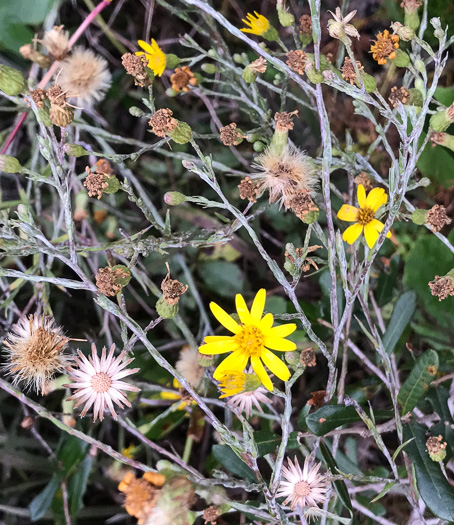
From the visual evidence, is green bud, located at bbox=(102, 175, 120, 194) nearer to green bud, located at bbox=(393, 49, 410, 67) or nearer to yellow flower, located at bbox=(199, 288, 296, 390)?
yellow flower, located at bbox=(199, 288, 296, 390)

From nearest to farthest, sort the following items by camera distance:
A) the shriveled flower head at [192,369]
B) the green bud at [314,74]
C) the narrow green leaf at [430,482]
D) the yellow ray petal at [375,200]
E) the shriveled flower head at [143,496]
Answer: the green bud at [314,74] < the narrow green leaf at [430,482] < the shriveled flower head at [143,496] < the yellow ray petal at [375,200] < the shriveled flower head at [192,369]

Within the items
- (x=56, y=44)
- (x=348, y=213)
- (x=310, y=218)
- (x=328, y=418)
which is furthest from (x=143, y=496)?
(x=56, y=44)

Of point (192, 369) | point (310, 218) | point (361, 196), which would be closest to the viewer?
point (310, 218)

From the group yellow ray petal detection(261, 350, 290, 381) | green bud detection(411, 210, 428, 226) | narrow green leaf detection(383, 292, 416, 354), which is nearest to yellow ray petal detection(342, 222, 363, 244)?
green bud detection(411, 210, 428, 226)

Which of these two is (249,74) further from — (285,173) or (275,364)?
(275,364)

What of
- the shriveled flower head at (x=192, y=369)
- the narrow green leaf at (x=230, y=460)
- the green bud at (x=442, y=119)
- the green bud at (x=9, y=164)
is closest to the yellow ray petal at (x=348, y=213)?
the green bud at (x=442, y=119)

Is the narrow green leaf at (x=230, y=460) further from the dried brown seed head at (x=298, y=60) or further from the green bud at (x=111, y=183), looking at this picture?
the dried brown seed head at (x=298, y=60)
